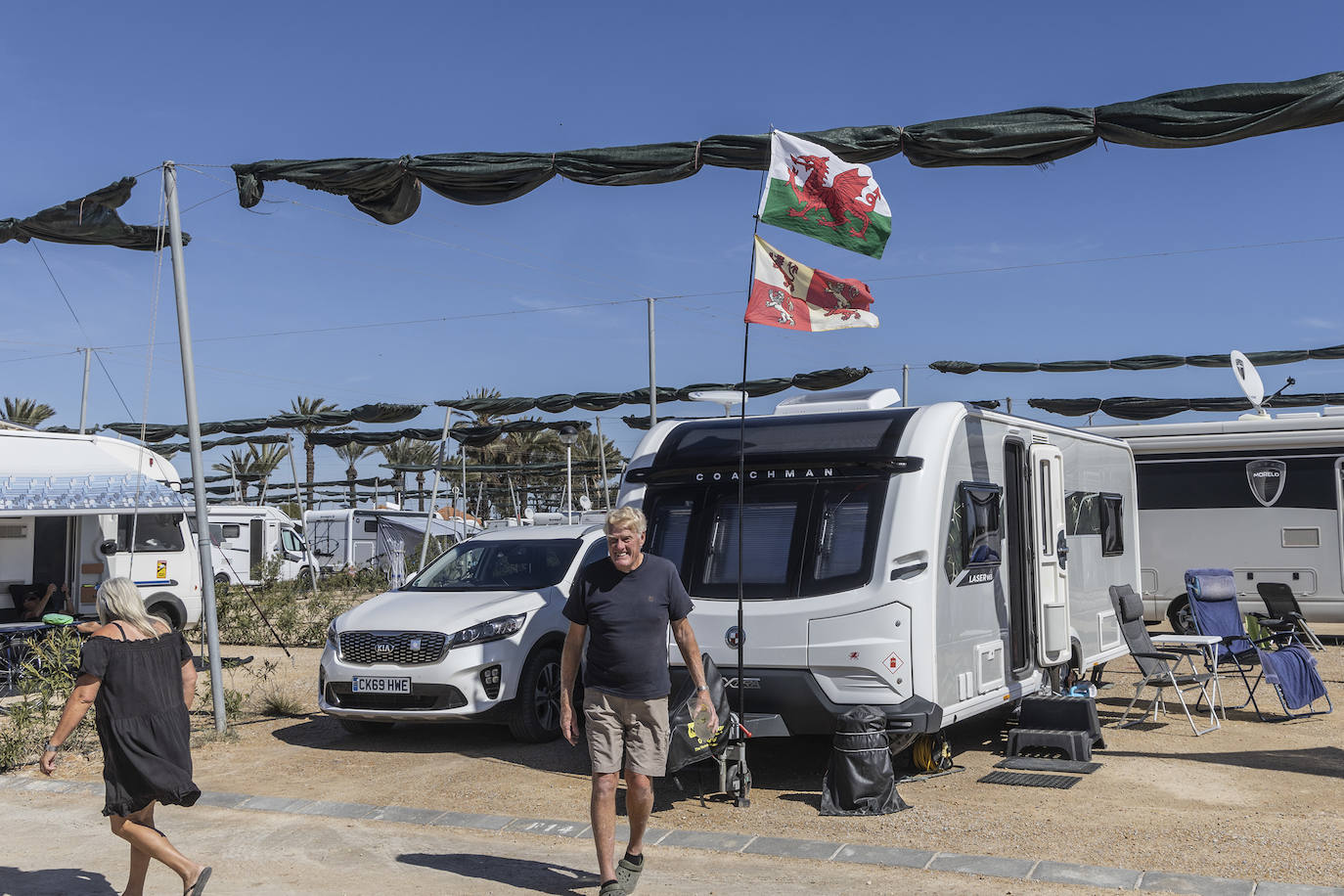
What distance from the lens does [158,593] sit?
1819 centimetres

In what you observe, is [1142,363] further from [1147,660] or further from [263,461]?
[263,461]

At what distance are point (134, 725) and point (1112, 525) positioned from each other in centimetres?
919

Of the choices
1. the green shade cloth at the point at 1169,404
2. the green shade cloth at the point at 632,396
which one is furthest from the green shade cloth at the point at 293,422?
the green shade cloth at the point at 1169,404

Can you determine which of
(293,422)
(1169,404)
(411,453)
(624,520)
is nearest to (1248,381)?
(1169,404)

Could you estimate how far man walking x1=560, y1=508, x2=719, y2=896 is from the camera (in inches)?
224

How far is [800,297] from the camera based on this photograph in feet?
26.6

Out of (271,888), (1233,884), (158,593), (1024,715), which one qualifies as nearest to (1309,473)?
(1024,715)

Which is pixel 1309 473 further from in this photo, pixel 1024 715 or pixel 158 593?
pixel 158 593

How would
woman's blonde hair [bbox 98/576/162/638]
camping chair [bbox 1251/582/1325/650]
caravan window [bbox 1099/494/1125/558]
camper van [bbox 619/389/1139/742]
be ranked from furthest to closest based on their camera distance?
camping chair [bbox 1251/582/1325/650] → caravan window [bbox 1099/494/1125/558] → camper van [bbox 619/389/1139/742] → woman's blonde hair [bbox 98/576/162/638]

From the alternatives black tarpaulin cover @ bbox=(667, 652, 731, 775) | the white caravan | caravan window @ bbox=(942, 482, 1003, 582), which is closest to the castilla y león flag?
caravan window @ bbox=(942, 482, 1003, 582)

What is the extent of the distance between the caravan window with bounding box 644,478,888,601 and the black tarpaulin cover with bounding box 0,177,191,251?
4.74 meters

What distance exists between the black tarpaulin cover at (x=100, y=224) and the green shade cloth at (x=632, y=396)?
12.3 m

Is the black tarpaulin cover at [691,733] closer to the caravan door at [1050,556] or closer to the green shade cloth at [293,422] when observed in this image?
the caravan door at [1050,556]

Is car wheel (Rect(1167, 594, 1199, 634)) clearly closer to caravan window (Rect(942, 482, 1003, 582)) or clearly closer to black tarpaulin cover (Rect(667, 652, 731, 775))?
caravan window (Rect(942, 482, 1003, 582))
